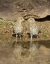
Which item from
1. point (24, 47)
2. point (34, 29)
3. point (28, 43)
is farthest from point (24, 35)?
point (24, 47)

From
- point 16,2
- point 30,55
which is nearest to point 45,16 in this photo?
point 16,2

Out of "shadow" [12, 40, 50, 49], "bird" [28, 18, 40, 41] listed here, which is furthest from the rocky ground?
"bird" [28, 18, 40, 41]

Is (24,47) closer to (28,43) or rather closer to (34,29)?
(28,43)

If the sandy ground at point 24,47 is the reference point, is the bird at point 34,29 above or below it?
above

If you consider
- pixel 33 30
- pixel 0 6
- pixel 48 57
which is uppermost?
pixel 0 6

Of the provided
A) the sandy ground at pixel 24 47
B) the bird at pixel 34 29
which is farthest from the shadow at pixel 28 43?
the bird at pixel 34 29

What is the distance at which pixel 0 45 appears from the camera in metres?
12.2

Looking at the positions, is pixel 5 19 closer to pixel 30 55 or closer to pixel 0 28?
pixel 0 28

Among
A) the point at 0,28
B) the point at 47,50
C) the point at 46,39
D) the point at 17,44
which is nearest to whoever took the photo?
the point at 47,50

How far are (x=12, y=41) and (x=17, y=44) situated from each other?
1.76 feet

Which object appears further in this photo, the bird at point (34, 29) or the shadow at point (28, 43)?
the bird at point (34, 29)

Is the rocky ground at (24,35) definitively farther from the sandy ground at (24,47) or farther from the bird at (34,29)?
the bird at (34,29)

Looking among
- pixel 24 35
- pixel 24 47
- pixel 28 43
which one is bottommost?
pixel 24 47

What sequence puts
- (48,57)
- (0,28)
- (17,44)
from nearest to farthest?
A: (48,57) → (17,44) → (0,28)
